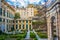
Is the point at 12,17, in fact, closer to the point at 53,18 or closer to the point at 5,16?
the point at 5,16

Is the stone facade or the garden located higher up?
the stone facade

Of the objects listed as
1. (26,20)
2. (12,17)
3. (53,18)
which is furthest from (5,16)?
(53,18)

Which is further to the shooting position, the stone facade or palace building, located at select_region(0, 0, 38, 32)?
palace building, located at select_region(0, 0, 38, 32)

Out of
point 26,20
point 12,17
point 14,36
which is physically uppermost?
point 12,17

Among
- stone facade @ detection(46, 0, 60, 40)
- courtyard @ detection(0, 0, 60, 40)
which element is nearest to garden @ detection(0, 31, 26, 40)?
courtyard @ detection(0, 0, 60, 40)

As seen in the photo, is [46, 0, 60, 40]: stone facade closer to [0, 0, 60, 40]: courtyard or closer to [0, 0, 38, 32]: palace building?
[0, 0, 60, 40]: courtyard

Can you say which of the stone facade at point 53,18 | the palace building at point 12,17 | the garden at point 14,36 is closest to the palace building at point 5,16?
the palace building at point 12,17

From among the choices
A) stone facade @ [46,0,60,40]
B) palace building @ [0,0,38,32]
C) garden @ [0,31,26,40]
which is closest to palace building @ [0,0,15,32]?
palace building @ [0,0,38,32]

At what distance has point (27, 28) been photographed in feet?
17.8

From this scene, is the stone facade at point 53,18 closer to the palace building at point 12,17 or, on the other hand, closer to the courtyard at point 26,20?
the courtyard at point 26,20

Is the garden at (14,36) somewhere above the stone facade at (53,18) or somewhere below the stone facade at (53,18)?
below

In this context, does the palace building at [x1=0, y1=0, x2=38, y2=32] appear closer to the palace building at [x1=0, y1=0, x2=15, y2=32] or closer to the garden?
the palace building at [x1=0, y1=0, x2=15, y2=32]

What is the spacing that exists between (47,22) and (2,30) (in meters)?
1.51

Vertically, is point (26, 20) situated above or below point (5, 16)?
below
